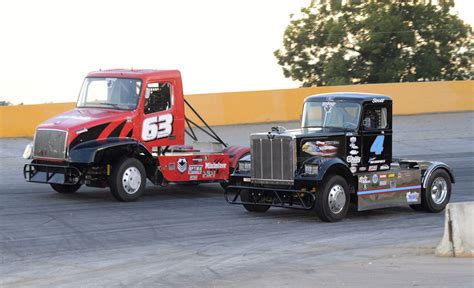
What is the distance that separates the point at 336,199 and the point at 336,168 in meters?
0.49

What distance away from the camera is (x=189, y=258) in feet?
41.1

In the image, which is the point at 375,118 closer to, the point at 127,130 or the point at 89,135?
the point at 127,130

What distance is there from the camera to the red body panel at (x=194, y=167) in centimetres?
1881

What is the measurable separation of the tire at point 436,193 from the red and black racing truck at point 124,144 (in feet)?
14.8

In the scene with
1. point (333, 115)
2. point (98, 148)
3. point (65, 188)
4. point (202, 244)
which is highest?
point (333, 115)

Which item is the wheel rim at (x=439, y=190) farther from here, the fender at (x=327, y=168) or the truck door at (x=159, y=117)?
the truck door at (x=159, y=117)

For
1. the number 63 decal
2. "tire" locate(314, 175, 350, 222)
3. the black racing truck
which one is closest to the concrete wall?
the number 63 decal

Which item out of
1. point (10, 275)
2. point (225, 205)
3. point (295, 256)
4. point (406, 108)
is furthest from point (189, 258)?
point (406, 108)

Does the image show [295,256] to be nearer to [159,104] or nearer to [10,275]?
[10,275]

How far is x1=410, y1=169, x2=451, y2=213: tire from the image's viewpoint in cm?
1681

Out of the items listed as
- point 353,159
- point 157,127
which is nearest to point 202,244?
point 353,159

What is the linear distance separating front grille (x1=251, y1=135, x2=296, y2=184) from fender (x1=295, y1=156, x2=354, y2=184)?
239 millimetres

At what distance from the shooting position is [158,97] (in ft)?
63.2

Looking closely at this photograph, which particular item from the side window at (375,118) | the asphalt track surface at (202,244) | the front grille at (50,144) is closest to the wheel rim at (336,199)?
the asphalt track surface at (202,244)
